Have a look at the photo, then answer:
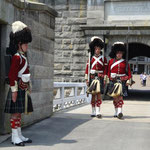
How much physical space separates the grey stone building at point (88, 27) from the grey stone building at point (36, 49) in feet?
21.1

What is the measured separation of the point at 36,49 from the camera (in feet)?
22.9

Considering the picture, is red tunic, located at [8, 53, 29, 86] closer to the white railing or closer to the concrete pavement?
the concrete pavement

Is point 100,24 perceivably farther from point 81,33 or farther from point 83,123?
point 83,123

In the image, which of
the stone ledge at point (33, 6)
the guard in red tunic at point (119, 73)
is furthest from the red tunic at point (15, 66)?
the guard in red tunic at point (119, 73)

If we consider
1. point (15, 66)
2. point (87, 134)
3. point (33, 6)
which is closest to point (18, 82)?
point (15, 66)

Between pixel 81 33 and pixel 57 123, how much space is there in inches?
315

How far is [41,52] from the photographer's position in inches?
287

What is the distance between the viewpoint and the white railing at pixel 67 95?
389 inches

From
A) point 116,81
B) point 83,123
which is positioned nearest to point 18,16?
point 83,123

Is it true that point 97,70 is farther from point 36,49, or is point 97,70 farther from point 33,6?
point 33,6

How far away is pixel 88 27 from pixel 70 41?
101 centimetres

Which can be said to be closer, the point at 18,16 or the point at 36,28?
the point at 18,16

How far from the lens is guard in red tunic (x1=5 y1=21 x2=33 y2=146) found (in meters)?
4.99

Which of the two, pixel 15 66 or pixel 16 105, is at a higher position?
pixel 15 66
